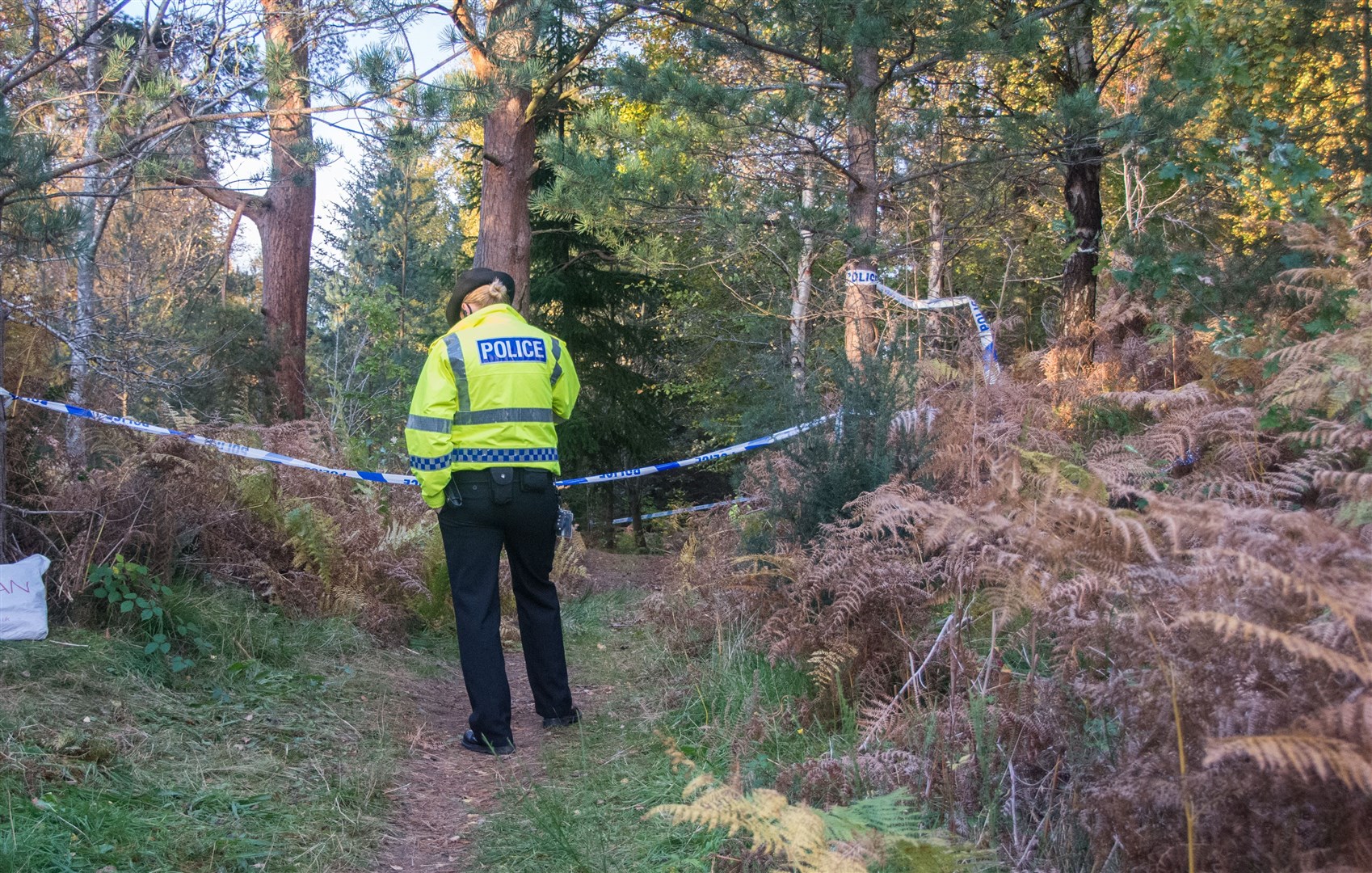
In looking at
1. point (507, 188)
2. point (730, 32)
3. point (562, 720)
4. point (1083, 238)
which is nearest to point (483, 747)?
point (562, 720)

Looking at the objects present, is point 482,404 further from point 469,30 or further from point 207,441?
point 469,30

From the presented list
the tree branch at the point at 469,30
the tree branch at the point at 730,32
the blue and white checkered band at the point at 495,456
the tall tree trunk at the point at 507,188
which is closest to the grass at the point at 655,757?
the blue and white checkered band at the point at 495,456

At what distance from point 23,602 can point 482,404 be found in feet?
7.47

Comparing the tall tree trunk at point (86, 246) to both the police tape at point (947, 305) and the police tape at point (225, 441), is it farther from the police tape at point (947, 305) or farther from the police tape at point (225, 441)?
the police tape at point (947, 305)

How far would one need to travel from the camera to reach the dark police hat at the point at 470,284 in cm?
534

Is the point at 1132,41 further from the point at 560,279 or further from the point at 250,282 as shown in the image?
the point at 250,282

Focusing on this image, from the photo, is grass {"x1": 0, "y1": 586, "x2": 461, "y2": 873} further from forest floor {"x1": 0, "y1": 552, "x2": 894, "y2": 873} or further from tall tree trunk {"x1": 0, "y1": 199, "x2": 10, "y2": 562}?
tall tree trunk {"x1": 0, "y1": 199, "x2": 10, "y2": 562}

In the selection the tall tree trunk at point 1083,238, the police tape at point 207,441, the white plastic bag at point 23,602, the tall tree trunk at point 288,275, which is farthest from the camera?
the tall tree trunk at point 288,275

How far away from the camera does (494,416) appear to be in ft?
16.1

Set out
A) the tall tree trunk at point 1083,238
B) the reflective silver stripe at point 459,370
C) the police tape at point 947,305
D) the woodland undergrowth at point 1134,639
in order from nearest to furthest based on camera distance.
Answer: the woodland undergrowth at point 1134,639, the reflective silver stripe at point 459,370, the police tape at point 947,305, the tall tree trunk at point 1083,238

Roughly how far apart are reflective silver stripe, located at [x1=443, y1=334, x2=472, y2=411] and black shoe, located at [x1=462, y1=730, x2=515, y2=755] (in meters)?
1.59

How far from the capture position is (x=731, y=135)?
9.73m

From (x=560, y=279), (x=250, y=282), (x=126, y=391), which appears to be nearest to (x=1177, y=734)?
(x=126, y=391)

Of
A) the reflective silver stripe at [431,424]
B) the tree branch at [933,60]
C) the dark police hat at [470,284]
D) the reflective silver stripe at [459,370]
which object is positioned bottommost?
the reflective silver stripe at [431,424]
